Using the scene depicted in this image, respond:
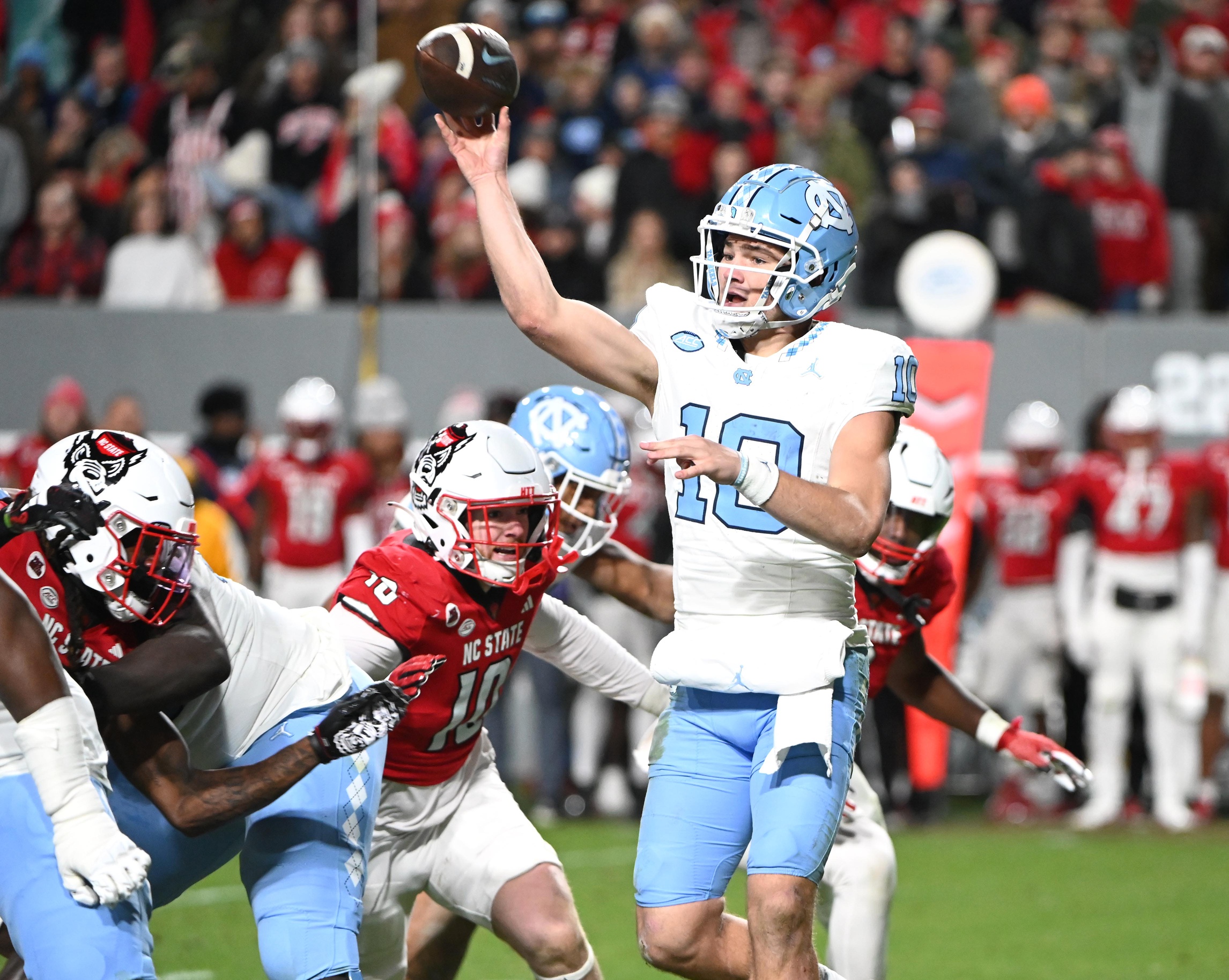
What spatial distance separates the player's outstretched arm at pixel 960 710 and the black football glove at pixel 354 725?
177cm

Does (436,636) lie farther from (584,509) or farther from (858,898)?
(858,898)

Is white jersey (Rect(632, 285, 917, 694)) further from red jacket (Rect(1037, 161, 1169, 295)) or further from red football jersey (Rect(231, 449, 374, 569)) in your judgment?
red jacket (Rect(1037, 161, 1169, 295))

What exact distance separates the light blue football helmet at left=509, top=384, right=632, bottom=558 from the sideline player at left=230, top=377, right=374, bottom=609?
4.44 m

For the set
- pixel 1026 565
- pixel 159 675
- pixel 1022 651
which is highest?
pixel 159 675

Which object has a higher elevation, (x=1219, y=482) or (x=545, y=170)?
(x=545, y=170)

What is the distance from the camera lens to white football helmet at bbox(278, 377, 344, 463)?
941cm

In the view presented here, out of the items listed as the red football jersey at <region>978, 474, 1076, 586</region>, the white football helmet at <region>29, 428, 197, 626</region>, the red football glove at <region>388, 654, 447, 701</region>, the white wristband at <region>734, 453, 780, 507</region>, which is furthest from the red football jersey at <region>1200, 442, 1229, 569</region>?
the white football helmet at <region>29, 428, 197, 626</region>

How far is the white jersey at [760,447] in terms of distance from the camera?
3709mm

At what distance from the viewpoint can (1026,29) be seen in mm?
12391

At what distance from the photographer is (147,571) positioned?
3.57 meters

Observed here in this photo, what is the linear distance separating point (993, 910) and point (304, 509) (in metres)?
4.22

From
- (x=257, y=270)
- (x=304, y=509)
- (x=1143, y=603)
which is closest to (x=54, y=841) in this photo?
(x=304, y=509)

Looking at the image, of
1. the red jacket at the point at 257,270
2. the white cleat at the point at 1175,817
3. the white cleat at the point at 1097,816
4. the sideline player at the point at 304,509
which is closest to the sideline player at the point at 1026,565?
the white cleat at the point at 1097,816

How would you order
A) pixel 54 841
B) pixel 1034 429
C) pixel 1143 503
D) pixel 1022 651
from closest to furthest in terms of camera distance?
pixel 54 841
pixel 1143 503
pixel 1034 429
pixel 1022 651
